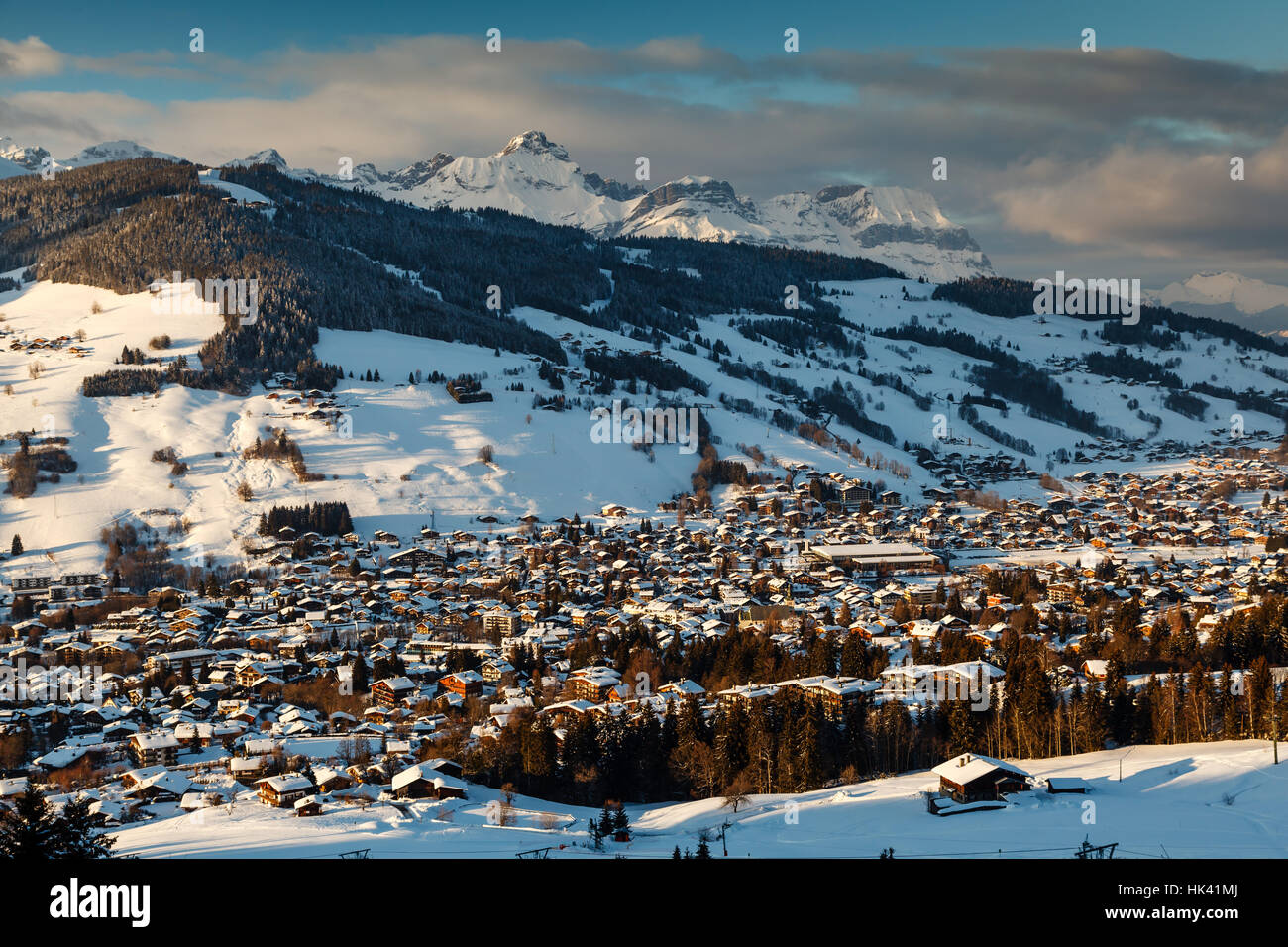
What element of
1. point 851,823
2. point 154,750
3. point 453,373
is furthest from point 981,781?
point 453,373

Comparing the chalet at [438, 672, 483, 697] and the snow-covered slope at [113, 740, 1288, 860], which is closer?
the snow-covered slope at [113, 740, 1288, 860]

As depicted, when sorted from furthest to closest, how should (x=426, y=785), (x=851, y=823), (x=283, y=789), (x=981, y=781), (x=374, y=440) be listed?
(x=374, y=440), (x=426, y=785), (x=283, y=789), (x=981, y=781), (x=851, y=823)

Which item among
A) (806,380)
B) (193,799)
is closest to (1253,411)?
(806,380)

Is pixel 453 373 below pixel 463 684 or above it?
above

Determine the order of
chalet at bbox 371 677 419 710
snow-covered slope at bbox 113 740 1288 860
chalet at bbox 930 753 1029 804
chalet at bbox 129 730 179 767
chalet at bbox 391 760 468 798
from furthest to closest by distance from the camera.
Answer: chalet at bbox 371 677 419 710, chalet at bbox 129 730 179 767, chalet at bbox 391 760 468 798, chalet at bbox 930 753 1029 804, snow-covered slope at bbox 113 740 1288 860

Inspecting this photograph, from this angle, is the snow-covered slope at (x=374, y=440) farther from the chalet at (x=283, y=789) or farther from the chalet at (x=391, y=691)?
the chalet at (x=283, y=789)

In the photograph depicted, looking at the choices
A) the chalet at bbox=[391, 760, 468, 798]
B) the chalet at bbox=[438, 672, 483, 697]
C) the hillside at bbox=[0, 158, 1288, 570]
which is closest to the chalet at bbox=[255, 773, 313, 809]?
the chalet at bbox=[391, 760, 468, 798]

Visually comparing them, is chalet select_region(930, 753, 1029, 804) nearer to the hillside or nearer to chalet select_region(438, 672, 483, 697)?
chalet select_region(438, 672, 483, 697)

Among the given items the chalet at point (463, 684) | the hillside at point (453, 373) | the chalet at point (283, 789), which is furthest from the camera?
the hillside at point (453, 373)

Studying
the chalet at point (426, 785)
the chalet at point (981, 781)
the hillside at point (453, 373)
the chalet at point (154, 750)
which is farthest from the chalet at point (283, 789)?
the hillside at point (453, 373)

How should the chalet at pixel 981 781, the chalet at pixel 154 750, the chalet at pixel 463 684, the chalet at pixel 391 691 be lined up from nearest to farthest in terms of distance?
the chalet at pixel 981 781 → the chalet at pixel 154 750 → the chalet at pixel 391 691 → the chalet at pixel 463 684

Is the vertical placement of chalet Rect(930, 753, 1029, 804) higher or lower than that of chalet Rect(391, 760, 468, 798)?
higher

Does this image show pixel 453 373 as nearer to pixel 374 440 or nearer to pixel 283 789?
pixel 374 440
